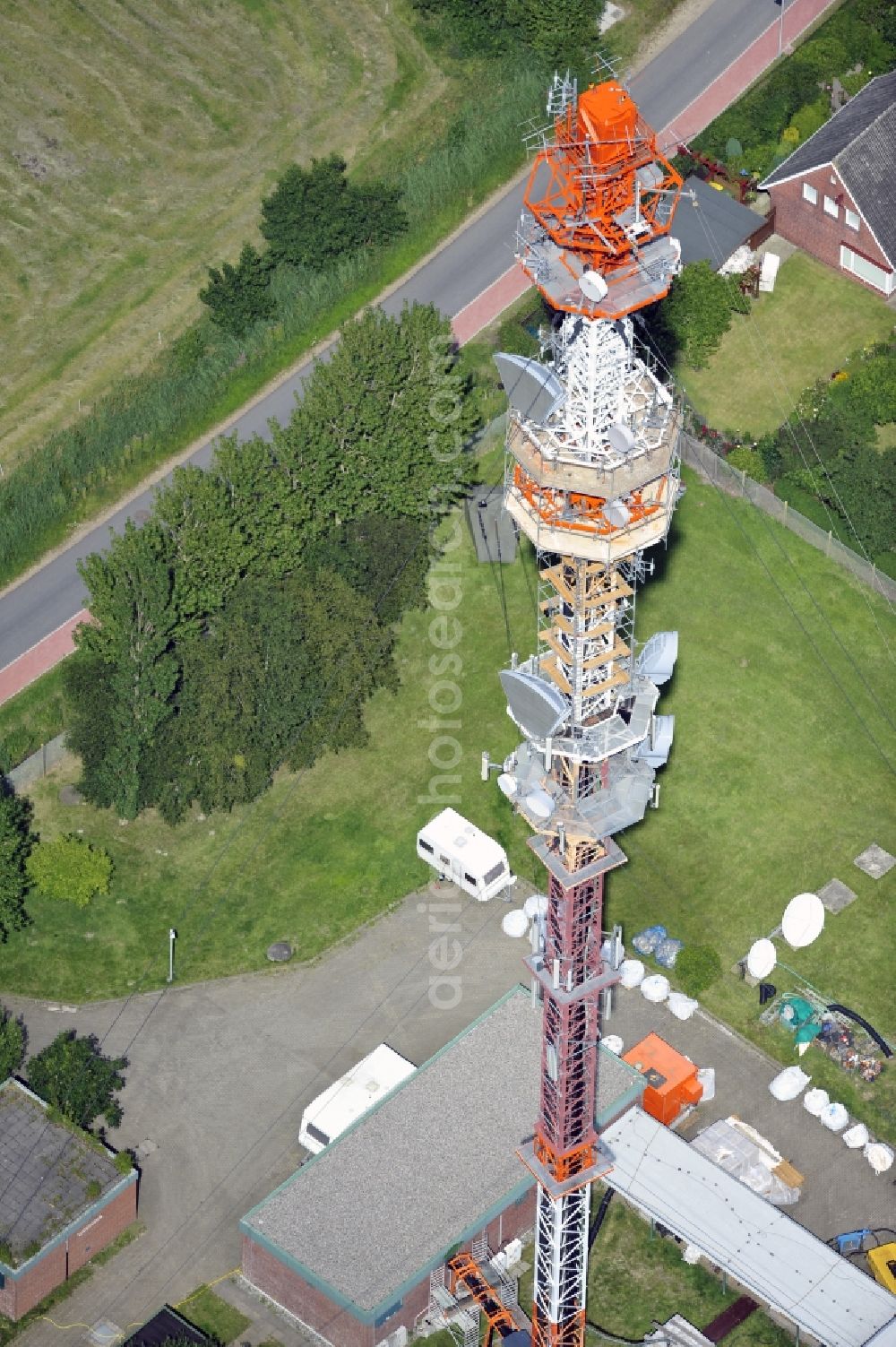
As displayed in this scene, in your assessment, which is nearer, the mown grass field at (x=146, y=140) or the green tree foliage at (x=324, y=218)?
the green tree foliage at (x=324, y=218)

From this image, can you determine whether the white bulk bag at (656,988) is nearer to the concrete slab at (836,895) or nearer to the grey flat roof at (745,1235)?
the grey flat roof at (745,1235)

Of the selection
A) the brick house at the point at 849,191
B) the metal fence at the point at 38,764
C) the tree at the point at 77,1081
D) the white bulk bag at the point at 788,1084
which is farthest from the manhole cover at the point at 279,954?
the brick house at the point at 849,191

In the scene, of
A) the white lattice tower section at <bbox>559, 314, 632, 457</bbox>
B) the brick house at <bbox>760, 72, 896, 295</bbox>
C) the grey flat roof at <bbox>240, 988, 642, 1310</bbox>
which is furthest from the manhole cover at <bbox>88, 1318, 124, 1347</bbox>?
the brick house at <bbox>760, 72, 896, 295</bbox>

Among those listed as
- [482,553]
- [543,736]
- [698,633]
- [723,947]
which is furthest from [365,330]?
[543,736]

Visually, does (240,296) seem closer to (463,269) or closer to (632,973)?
(463,269)

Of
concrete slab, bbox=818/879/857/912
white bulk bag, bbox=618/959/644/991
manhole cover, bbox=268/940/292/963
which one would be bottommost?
concrete slab, bbox=818/879/857/912

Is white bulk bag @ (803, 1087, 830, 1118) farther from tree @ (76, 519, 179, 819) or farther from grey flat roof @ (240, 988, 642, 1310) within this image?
tree @ (76, 519, 179, 819)

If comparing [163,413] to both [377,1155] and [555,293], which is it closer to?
[377,1155]
